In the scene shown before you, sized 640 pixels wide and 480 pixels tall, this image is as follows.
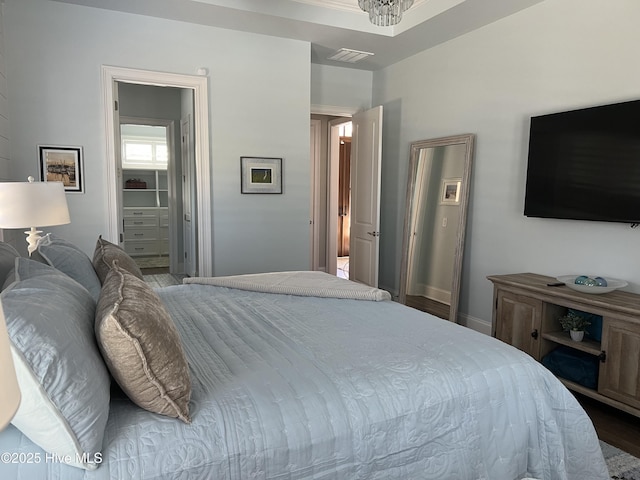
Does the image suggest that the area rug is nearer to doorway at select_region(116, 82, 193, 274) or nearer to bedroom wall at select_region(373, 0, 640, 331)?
bedroom wall at select_region(373, 0, 640, 331)

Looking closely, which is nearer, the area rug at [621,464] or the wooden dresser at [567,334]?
the area rug at [621,464]

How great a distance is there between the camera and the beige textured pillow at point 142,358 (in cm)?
117

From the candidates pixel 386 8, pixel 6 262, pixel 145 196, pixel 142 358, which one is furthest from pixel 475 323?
pixel 145 196

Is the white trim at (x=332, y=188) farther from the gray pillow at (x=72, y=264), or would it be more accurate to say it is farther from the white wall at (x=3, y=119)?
the gray pillow at (x=72, y=264)

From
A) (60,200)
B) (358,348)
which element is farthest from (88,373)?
(60,200)

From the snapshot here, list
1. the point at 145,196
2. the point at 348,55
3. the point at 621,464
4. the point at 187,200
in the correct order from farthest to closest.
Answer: the point at 145,196 < the point at 187,200 < the point at 348,55 < the point at 621,464

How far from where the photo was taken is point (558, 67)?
3387mm

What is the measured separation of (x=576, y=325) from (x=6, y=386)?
10.4 feet

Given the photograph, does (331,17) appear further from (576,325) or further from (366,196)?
(576,325)

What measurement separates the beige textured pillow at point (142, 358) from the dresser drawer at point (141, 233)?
7.01 meters

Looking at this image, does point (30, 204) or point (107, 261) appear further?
point (30, 204)

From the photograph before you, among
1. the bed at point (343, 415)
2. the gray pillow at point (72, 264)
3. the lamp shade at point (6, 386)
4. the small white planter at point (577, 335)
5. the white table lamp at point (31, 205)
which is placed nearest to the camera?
the lamp shade at point (6, 386)

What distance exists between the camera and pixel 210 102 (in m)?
4.18

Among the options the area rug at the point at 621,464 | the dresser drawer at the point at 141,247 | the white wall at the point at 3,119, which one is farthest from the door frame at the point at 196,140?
the dresser drawer at the point at 141,247
